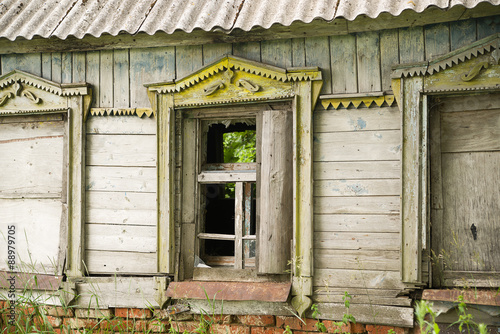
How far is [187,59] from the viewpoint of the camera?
432 cm

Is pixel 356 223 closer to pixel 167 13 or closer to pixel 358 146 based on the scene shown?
pixel 358 146

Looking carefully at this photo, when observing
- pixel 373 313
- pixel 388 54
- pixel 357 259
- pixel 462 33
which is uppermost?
pixel 462 33

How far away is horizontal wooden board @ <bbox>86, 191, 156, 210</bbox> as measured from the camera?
437cm

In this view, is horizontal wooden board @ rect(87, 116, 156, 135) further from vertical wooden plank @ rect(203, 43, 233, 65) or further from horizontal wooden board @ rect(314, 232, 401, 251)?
horizontal wooden board @ rect(314, 232, 401, 251)

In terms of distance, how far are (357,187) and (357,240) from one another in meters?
0.44

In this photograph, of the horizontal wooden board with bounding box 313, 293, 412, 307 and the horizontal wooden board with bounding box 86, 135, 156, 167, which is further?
the horizontal wooden board with bounding box 86, 135, 156, 167

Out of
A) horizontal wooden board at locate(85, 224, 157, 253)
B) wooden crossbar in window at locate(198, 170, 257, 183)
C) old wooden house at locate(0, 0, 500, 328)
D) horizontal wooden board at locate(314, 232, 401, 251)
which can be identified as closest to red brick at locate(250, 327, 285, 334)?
old wooden house at locate(0, 0, 500, 328)

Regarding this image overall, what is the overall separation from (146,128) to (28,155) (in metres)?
1.33

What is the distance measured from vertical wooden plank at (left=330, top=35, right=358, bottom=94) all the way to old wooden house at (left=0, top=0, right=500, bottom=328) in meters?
0.01

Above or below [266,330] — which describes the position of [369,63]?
above

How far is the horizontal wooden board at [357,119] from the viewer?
382 cm

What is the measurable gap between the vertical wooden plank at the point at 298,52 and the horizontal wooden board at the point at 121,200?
1774 millimetres

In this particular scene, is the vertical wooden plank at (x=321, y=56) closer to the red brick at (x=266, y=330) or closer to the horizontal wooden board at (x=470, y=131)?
the horizontal wooden board at (x=470, y=131)

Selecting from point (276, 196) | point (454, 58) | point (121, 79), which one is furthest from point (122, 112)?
point (454, 58)
